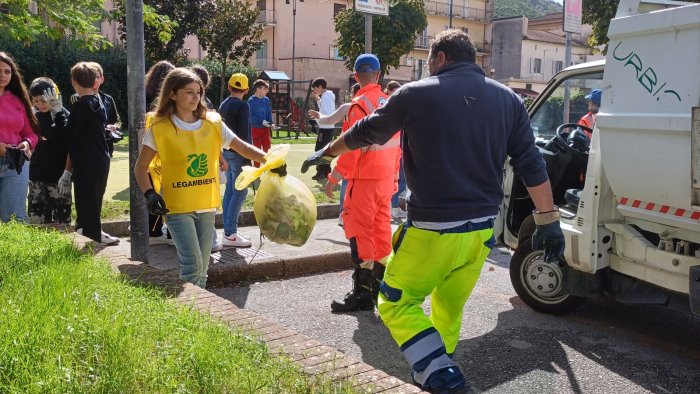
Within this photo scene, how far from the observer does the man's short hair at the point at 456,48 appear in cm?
341

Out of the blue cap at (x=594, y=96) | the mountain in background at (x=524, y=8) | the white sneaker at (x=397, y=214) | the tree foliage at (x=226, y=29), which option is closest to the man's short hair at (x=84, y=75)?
the blue cap at (x=594, y=96)

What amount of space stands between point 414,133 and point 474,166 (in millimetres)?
327

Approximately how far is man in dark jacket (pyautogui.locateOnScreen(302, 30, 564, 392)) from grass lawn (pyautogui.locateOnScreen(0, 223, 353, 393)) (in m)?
0.72

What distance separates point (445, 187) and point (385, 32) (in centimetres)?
2375

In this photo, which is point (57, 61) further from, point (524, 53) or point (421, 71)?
point (524, 53)

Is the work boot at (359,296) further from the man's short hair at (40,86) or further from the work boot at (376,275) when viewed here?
the man's short hair at (40,86)

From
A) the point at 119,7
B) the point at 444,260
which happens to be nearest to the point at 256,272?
the point at 444,260

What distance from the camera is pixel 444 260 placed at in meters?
3.30

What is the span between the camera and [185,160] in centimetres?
439

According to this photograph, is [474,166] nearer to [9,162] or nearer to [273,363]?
[273,363]

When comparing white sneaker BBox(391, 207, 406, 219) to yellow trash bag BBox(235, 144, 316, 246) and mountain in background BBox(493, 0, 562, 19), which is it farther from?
mountain in background BBox(493, 0, 562, 19)

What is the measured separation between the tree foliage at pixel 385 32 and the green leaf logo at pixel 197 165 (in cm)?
1770

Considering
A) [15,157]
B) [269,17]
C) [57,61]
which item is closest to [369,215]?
[15,157]

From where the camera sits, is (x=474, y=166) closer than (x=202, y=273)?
Yes
